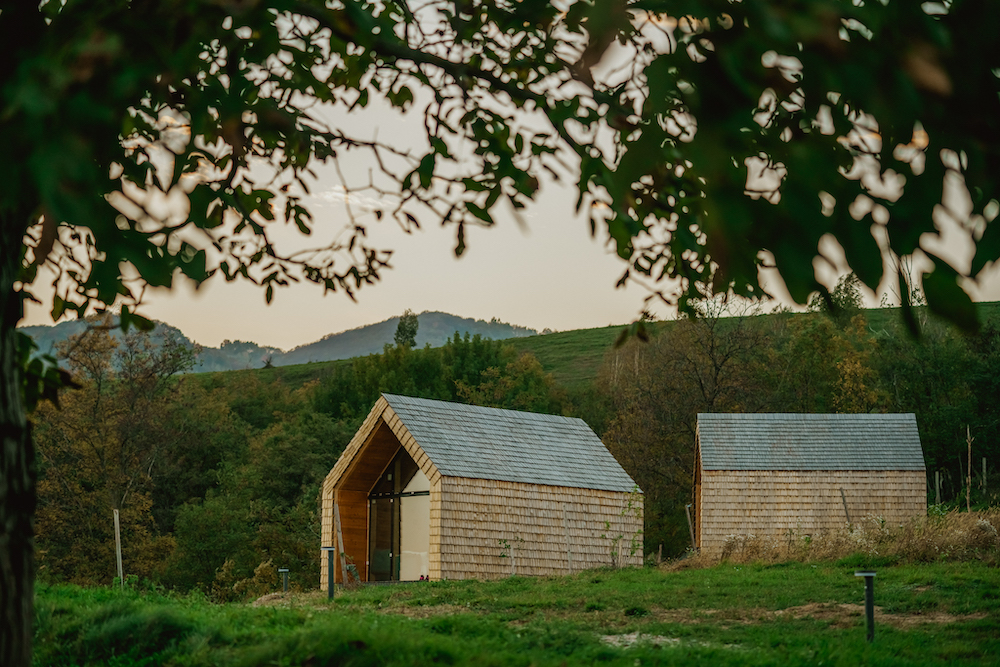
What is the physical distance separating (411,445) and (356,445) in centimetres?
220

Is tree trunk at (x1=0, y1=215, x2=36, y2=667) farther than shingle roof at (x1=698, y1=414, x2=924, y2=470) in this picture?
No

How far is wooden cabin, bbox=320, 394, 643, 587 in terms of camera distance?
2042cm

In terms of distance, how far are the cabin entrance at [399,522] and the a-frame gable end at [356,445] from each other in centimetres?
171

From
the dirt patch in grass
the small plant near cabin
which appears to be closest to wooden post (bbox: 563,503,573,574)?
the small plant near cabin

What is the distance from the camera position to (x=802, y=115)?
3447 millimetres

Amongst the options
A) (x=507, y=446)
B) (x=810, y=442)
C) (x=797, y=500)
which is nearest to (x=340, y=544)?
(x=507, y=446)

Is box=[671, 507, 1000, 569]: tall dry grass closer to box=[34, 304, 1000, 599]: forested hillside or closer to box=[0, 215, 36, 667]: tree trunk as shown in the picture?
box=[34, 304, 1000, 599]: forested hillside

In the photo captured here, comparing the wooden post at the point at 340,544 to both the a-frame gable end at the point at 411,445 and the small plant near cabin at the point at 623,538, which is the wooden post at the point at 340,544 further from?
the small plant near cabin at the point at 623,538

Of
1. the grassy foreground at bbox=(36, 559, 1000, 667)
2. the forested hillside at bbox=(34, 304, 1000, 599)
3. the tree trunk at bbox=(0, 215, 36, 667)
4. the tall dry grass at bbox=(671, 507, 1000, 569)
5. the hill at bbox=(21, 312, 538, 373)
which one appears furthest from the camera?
the hill at bbox=(21, 312, 538, 373)

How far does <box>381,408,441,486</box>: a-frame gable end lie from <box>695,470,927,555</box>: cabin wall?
9.99 metres

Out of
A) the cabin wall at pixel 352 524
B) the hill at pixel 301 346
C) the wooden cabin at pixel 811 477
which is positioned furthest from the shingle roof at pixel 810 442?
the hill at pixel 301 346

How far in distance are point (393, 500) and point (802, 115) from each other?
71.3ft

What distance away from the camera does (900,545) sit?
1772 centimetres

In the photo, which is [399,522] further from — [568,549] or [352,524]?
[568,549]
